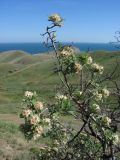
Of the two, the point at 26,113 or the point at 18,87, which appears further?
the point at 18,87

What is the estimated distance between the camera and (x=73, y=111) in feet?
21.0

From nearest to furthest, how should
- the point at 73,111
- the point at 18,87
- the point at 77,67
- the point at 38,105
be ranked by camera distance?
the point at 38,105 → the point at 73,111 → the point at 77,67 → the point at 18,87

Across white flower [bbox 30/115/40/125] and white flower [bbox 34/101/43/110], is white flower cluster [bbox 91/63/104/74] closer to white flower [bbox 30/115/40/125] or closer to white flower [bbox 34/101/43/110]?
white flower [bbox 34/101/43/110]

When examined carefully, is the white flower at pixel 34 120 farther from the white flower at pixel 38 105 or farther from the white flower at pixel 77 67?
the white flower at pixel 77 67

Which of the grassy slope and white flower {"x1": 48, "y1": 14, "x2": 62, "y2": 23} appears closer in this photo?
white flower {"x1": 48, "y1": 14, "x2": 62, "y2": 23}

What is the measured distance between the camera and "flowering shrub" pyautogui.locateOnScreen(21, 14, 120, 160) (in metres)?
5.99

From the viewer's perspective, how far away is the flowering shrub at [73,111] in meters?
5.99

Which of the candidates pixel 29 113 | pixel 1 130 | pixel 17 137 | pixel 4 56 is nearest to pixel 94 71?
pixel 29 113

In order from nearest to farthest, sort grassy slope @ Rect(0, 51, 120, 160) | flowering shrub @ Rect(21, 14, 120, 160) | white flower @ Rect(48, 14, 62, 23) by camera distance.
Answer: flowering shrub @ Rect(21, 14, 120, 160)
white flower @ Rect(48, 14, 62, 23)
grassy slope @ Rect(0, 51, 120, 160)

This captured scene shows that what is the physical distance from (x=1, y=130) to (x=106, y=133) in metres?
12.9

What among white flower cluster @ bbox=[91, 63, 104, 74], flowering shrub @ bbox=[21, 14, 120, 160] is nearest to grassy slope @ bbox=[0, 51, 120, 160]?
flowering shrub @ bbox=[21, 14, 120, 160]

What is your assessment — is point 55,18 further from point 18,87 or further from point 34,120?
point 18,87

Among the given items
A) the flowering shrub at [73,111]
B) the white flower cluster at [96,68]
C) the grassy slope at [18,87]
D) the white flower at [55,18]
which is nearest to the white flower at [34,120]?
the flowering shrub at [73,111]

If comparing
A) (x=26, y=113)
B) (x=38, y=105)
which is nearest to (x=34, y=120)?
(x=26, y=113)
